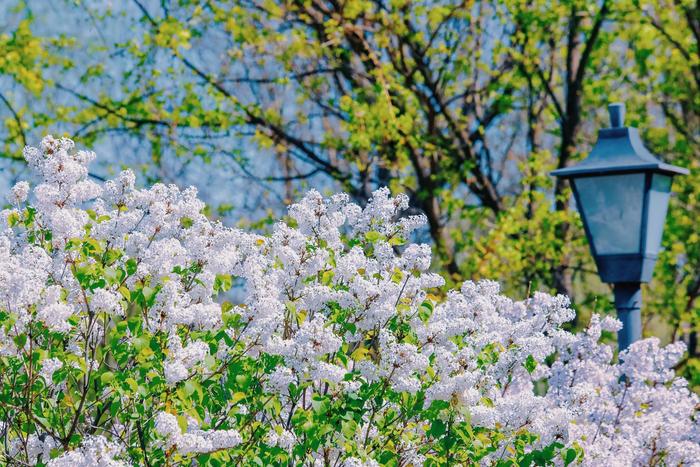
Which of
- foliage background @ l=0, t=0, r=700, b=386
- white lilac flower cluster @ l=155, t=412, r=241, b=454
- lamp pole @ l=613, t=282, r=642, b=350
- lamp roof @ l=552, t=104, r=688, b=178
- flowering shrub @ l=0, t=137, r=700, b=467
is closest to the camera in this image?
white lilac flower cluster @ l=155, t=412, r=241, b=454

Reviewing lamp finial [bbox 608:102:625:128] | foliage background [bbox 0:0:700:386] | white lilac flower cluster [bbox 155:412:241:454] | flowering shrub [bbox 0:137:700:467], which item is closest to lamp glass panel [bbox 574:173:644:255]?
lamp finial [bbox 608:102:625:128]

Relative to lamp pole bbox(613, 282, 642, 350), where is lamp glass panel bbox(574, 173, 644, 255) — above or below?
above

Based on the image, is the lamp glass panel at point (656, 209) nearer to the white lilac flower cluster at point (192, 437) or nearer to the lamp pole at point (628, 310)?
the lamp pole at point (628, 310)

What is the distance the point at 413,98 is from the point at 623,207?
242 inches

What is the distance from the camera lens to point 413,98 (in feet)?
39.5

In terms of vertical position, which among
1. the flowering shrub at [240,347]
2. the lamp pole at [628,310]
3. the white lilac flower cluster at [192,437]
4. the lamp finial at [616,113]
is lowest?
the white lilac flower cluster at [192,437]

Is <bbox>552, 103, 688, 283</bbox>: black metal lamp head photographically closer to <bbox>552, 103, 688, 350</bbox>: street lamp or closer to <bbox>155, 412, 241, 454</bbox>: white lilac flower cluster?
<bbox>552, 103, 688, 350</bbox>: street lamp

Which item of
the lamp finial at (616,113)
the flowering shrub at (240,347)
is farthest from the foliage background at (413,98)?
the flowering shrub at (240,347)

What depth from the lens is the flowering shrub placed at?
3611mm

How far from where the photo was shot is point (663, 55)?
12.9m

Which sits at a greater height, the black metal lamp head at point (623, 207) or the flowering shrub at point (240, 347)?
the black metal lamp head at point (623, 207)

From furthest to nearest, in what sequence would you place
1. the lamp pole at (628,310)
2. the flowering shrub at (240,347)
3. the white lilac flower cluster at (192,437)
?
1. the lamp pole at (628,310)
2. the flowering shrub at (240,347)
3. the white lilac flower cluster at (192,437)

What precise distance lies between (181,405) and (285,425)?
648mm

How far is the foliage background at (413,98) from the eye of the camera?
452 inches
